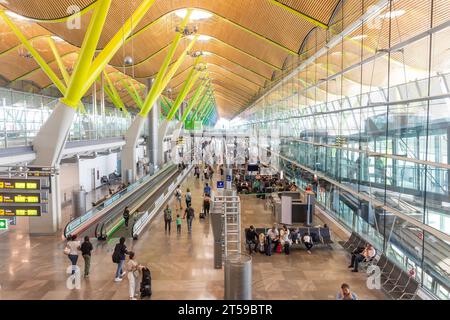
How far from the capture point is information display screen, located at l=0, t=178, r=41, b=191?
1145 centimetres

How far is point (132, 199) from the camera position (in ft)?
78.9

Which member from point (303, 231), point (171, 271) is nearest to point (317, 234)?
point (303, 231)

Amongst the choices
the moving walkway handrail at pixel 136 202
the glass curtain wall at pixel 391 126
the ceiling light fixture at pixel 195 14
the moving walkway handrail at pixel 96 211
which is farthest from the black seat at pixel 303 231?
the ceiling light fixture at pixel 195 14

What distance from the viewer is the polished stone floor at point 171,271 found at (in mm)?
10617

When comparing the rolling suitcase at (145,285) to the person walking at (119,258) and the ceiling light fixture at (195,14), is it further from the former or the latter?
the ceiling light fixture at (195,14)

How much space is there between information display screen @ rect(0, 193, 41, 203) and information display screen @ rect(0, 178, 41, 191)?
0.18m

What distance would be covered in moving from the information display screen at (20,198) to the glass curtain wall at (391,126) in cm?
987

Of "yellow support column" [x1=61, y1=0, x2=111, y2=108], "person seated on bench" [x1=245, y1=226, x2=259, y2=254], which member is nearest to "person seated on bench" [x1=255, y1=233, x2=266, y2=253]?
"person seated on bench" [x1=245, y1=226, x2=259, y2=254]

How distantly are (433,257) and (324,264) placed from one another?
3.04 metres

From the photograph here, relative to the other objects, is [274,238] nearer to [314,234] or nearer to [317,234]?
[314,234]

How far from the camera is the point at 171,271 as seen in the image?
12320 mm

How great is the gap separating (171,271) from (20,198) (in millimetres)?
4495

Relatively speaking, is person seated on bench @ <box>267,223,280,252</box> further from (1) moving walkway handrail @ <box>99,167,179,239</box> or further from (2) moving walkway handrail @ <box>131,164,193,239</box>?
(1) moving walkway handrail @ <box>99,167,179,239</box>
